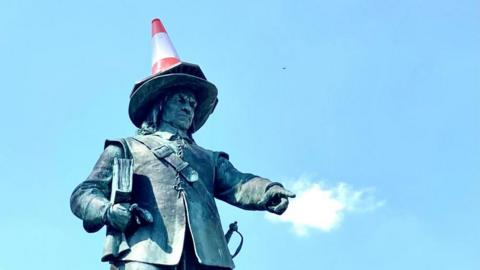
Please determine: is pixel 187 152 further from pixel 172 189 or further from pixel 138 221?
pixel 138 221

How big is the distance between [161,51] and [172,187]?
193cm

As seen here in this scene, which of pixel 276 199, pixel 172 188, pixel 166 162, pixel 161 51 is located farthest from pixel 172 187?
pixel 161 51

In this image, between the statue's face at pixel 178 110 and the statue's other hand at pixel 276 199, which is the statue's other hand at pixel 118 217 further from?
the statue's face at pixel 178 110

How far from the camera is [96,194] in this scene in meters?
7.15

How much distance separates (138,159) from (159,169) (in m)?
0.23

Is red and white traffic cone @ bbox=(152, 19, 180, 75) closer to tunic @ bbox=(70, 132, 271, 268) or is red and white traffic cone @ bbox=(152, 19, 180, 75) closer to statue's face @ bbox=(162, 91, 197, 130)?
statue's face @ bbox=(162, 91, 197, 130)

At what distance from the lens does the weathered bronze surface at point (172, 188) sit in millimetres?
6945

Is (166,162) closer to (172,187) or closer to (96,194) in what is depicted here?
(172,187)

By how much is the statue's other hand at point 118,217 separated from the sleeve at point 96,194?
6 centimetres

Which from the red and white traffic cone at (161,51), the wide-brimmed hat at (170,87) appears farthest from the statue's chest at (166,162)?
the red and white traffic cone at (161,51)

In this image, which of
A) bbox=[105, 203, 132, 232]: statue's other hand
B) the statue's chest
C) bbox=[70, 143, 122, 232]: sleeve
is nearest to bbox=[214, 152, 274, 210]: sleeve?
the statue's chest

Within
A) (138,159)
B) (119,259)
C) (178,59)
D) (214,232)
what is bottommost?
(119,259)

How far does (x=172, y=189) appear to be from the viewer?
7.39 m

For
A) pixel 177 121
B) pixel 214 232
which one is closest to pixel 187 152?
pixel 177 121
